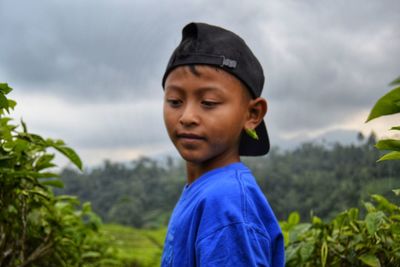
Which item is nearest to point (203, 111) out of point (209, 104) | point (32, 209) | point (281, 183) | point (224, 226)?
point (209, 104)

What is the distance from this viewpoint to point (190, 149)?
4.04 ft

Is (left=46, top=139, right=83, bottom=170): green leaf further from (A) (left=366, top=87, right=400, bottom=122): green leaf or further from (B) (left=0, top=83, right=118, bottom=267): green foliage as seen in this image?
(A) (left=366, top=87, right=400, bottom=122): green leaf

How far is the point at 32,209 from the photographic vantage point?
1.62m

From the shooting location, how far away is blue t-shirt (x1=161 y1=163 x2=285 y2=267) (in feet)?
3.46

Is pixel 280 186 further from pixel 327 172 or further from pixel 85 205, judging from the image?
pixel 85 205

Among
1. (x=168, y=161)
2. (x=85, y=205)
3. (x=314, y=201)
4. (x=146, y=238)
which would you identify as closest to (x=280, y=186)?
(x=314, y=201)

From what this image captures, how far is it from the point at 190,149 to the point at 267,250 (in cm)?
30

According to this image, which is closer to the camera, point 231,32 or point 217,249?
point 217,249

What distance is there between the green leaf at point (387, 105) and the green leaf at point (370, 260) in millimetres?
573

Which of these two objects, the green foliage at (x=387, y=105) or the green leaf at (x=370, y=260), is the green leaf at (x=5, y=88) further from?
the green leaf at (x=370, y=260)

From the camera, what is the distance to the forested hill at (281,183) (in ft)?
93.5

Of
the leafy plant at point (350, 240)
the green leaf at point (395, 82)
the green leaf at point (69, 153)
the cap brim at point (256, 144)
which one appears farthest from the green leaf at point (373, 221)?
the green leaf at point (69, 153)

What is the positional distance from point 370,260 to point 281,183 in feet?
104

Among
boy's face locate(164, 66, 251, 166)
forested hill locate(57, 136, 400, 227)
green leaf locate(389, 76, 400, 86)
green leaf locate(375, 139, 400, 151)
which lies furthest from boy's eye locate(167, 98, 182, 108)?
forested hill locate(57, 136, 400, 227)
